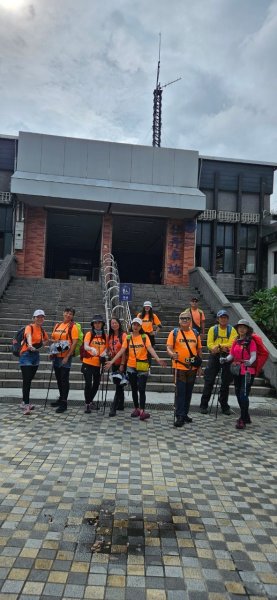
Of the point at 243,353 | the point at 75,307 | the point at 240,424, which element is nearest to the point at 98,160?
the point at 75,307

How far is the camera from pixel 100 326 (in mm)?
6926

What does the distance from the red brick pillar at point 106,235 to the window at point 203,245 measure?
5307 millimetres

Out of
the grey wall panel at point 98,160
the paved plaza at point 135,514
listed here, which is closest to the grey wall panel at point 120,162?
the grey wall panel at point 98,160

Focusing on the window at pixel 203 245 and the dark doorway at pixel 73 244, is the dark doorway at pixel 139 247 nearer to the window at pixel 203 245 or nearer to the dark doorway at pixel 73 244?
the dark doorway at pixel 73 244

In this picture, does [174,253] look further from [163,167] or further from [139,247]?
[139,247]

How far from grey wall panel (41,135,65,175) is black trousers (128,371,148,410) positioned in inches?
483

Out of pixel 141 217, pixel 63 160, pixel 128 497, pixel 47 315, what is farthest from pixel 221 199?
pixel 128 497

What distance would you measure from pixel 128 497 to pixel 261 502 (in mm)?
1237

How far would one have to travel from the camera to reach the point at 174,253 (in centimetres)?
1825

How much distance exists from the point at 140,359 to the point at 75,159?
12.6 metres

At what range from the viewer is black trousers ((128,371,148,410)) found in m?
6.62

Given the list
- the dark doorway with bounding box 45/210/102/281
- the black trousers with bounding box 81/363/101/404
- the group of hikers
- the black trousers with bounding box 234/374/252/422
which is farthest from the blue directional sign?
the dark doorway with bounding box 45/210/102/281

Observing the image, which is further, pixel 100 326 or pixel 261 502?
pixel 100 326

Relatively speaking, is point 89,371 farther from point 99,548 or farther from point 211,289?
point 211,289
